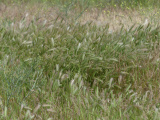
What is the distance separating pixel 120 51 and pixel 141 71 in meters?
0.32

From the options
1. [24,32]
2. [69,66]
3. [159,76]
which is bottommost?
[159,76]

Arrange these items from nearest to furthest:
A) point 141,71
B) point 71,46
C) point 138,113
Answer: point 138,113 < point 141,71 < point 71,46

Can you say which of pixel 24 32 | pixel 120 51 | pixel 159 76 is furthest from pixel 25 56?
pixel 159 76

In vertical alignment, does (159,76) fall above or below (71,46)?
below

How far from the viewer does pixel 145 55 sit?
2.79 metres

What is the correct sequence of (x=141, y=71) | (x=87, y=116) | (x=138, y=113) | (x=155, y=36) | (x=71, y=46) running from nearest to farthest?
(x=87, y=116) → (x=138, y=113) → (x=141, y=71) → (x=71, y=46) → (x=155, y=36)

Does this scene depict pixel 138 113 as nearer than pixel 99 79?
Yes

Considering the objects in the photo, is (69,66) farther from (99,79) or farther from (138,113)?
(138,113)

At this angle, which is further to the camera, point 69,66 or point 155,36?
point 155,36

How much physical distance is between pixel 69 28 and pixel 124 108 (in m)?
1.79

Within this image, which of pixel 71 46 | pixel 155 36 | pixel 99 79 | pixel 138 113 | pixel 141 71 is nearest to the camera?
pixel 138 113

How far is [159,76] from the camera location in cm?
254

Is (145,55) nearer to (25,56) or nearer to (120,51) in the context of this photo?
(120,51)

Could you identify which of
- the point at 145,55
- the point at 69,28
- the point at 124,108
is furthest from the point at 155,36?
the point at 124,108
